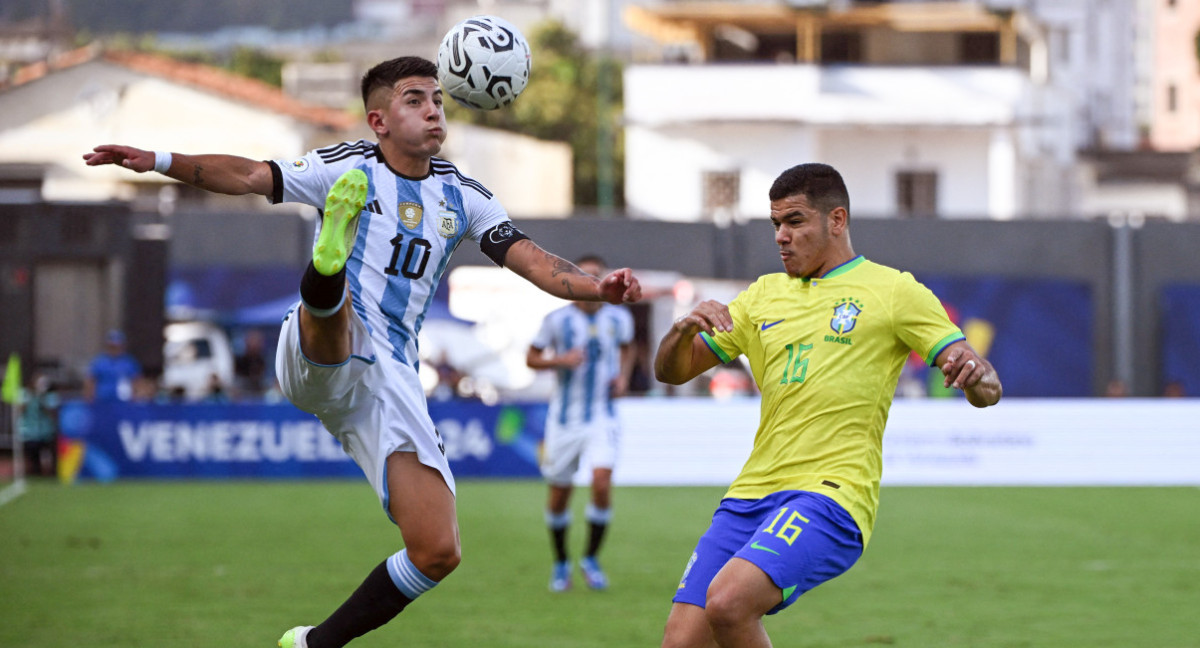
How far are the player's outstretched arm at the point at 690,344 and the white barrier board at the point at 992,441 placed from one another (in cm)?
1318

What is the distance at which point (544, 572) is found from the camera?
12359 millimetres

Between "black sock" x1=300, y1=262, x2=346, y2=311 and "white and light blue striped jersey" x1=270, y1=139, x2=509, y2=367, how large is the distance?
0.54m

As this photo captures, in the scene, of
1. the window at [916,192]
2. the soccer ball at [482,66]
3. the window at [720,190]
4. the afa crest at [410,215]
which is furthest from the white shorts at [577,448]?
the window at [916,192]

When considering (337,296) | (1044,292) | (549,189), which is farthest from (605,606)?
(549,189)

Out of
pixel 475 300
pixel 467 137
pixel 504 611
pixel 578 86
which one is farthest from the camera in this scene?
pixel 578 86

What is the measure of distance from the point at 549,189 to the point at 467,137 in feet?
26.3

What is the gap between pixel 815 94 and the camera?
40625 millimetres

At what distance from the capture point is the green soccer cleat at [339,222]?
5680 mm

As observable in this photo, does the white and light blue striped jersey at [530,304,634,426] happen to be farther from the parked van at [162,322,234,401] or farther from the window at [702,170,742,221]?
the window at [702,170,742,221]

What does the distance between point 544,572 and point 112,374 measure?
35.1 feet

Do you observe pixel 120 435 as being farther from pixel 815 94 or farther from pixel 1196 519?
pixel 815 94

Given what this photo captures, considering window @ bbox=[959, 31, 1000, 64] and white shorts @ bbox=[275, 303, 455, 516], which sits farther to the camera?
window @ bbox=[959, 31, 1000, 64]

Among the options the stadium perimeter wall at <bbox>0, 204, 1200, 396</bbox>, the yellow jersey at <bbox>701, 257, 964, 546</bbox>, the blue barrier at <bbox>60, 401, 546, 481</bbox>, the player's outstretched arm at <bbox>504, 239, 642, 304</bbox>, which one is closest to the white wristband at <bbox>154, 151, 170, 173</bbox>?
the player's outstretched arm at <bbox>504, 239, 642, 304</bbox>

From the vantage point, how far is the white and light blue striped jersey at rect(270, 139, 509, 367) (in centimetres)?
636
